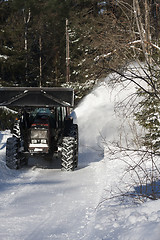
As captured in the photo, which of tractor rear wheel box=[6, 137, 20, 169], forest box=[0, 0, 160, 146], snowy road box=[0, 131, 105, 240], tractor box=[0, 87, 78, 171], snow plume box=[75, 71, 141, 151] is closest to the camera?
snowy road box=[0, 131, 105, 240]

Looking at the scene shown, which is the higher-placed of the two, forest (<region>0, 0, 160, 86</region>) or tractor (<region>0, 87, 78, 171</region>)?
forest (<region>0, 0, 160, 86</region>)

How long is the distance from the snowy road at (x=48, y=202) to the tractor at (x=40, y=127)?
51 cm

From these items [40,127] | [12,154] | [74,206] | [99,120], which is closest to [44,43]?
[99,120]

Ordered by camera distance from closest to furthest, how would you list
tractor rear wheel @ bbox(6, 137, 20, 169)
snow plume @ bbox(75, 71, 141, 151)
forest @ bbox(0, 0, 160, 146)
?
tractor rear wheel @ bbox(6, 137, 20, 169) < snow plume @ bbox(75, 71, 141, 151) < forest @ bbox(0, 0, 160, 146)

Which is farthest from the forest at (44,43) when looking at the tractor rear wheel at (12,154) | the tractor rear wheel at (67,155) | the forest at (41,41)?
the tractor rear wheel at (12,154)

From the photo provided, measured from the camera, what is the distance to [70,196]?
7906 millimetres

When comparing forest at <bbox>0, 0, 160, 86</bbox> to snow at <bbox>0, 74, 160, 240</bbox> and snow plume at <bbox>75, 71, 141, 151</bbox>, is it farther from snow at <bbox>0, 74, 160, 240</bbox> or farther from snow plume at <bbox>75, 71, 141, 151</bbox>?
snow at <bbox>0, 74, 160, 240</bbox>

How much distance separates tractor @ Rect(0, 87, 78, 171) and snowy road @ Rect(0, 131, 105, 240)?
→ 51cm

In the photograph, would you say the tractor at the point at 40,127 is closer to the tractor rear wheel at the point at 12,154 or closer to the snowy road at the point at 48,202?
the tractor rear wheel at the point at 12,154

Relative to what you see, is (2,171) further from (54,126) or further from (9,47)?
(9,47)

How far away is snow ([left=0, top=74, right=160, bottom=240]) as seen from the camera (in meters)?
5.20

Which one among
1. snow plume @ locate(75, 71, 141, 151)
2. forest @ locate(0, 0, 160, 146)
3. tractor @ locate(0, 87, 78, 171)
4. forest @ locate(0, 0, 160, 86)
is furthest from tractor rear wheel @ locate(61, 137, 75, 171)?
forest @ locate(0, 0, 160, 86)

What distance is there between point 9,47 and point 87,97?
22.9 feet

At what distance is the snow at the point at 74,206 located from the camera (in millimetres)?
5195
